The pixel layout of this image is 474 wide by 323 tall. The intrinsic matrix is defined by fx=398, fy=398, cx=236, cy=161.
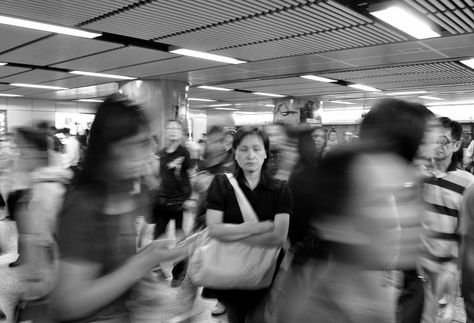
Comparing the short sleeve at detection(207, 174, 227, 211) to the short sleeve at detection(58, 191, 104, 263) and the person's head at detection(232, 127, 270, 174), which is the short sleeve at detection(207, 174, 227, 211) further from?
the short sleeve at detection(58, 191, 104, 263)

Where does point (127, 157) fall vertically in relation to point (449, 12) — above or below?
below

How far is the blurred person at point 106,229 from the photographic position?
1108 mm

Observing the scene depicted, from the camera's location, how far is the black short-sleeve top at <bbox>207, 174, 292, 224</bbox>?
7.15 ft

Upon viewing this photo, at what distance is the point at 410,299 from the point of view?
194cm

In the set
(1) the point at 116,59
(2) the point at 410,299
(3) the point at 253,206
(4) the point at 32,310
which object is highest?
(1) the point at 116,59

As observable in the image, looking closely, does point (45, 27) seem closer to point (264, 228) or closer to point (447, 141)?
point (264, 228)

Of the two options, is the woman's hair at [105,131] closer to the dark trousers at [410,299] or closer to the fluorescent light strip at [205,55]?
the dark trousers at [410,299]

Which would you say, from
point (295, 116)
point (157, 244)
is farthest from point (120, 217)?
point (295, 116)

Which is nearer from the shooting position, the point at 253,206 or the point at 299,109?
the point at 253,206

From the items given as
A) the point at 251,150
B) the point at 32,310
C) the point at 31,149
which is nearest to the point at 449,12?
the point at 251,150

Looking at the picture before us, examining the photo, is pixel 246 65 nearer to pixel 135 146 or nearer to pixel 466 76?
pixel 466 76

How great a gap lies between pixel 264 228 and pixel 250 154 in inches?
17.6

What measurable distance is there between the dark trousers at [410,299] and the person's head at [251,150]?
3.06 feet

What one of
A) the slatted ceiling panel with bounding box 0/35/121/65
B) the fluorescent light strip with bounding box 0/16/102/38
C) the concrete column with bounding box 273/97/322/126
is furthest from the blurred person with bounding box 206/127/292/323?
the concrete column with bounding box 273/97/322/126
